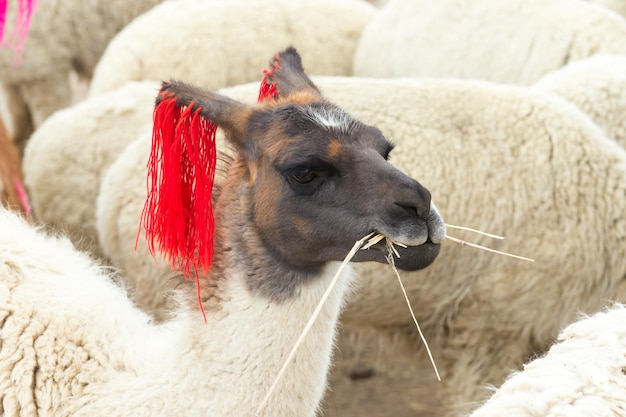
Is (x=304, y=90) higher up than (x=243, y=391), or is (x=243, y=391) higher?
(x=304, y=90)

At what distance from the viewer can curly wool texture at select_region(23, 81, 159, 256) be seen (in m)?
4.50

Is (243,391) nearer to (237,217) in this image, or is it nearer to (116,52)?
(237,217)

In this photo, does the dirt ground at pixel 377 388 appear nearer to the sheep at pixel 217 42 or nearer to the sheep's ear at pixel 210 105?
the sheep at pixel 217 42

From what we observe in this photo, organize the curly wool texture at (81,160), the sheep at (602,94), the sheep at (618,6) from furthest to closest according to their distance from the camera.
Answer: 1. the sheep at (618,6)
2. the curly wool texture at (81,160)
3. the sheep at (602,94)

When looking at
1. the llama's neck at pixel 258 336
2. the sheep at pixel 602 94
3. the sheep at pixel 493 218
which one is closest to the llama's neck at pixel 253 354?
the llama's neck at pixel 258 336

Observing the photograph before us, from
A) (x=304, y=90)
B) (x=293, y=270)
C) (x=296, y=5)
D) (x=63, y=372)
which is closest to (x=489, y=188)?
(x=304, y=90)

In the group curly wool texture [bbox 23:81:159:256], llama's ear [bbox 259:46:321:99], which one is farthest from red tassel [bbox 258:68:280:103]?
curly wool texture [bbox 23:81:159:256]

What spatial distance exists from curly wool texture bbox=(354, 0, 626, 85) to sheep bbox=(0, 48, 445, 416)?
3547 mm

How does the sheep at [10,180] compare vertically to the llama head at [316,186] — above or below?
below

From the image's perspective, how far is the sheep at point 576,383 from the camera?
1932 mm

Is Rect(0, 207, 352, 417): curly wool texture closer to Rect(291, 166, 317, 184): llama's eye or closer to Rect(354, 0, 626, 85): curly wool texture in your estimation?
Rect(291, 166, 317, 184): llama's eye

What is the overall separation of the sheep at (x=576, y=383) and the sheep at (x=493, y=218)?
1.66 meters

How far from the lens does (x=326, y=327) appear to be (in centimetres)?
241

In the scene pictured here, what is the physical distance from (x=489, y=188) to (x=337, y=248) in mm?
1784
